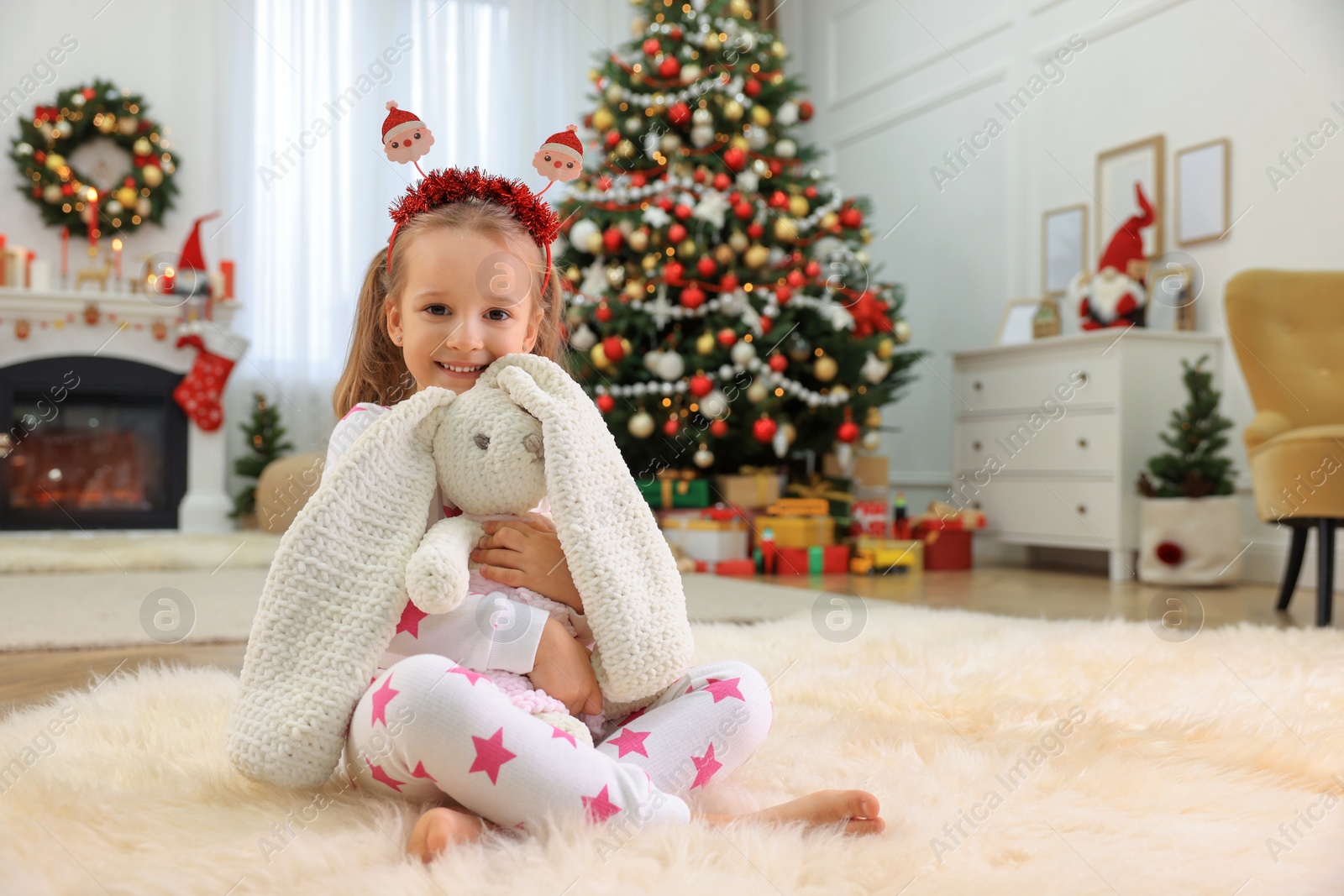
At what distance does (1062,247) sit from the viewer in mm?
4215

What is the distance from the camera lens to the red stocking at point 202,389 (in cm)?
470

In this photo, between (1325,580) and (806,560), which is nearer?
(1325,580)

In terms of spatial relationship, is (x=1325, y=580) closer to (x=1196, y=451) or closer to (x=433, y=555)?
(x=1196, y=451)

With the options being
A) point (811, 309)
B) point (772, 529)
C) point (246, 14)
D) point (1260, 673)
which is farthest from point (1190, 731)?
point (246, 14)

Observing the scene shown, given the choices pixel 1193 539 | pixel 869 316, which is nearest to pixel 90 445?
pixel 869 316

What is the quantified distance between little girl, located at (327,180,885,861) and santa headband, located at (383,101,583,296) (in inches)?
0.4

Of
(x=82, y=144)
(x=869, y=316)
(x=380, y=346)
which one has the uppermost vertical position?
(x=82, y=144)

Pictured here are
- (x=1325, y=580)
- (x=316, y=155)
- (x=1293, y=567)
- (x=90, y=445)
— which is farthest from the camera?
(x=316, y=155)

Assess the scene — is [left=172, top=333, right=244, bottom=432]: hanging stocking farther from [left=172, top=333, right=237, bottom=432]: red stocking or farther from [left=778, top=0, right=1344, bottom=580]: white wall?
[left=778, top=0, right=1344, bottom=580]: white wall

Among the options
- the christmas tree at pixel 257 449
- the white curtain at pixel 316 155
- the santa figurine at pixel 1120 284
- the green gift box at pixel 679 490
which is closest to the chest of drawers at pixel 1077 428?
the santa figurine at pixel 1120 284

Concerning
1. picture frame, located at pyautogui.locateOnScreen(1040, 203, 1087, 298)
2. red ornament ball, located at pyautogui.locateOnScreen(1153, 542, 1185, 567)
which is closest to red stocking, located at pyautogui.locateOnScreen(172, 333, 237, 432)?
picture frame, located at pyautogui.locateOnScreen(1040, 203, 1087, 298)

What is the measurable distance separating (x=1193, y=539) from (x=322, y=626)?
3.05 m

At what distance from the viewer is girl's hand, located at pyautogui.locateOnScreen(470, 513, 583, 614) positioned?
3.25 ft

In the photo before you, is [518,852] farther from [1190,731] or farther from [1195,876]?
[1190,731]
